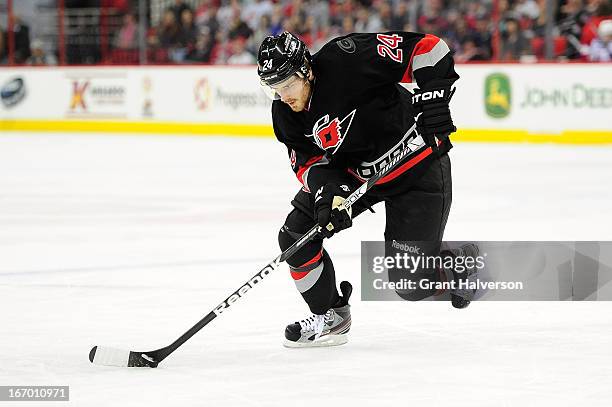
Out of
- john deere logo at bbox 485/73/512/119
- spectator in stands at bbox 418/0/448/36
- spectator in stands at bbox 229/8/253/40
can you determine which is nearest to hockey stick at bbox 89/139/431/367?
john deere logo at bbox 485/73/512/119

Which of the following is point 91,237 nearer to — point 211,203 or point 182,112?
point 211,203

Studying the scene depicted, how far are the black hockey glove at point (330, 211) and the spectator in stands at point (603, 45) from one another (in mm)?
8207

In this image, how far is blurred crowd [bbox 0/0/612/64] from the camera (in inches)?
449

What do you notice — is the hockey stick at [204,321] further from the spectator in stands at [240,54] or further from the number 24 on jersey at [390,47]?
the spectator in stands at [240,54]

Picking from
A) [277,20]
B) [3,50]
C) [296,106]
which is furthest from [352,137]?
[3,50]

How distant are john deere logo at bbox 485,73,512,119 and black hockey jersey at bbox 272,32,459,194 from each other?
26.4 feet

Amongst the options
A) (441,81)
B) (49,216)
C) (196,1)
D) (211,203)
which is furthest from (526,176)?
(196,1)

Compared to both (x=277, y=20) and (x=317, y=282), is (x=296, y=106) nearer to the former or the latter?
(x=317, y=282)

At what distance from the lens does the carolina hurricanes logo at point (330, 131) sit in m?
3.41

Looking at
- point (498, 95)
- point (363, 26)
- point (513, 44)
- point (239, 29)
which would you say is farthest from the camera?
point (239, 29)

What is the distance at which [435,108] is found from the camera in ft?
11.2

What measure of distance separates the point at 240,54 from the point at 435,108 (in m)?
10.3

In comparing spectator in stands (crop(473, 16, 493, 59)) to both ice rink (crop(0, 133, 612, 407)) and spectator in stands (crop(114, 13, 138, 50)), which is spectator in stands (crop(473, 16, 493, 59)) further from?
spectator in stands (crop(114, 13, 138, 50))

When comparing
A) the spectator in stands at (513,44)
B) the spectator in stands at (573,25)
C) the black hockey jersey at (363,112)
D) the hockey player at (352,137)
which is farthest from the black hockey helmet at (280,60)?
the spectator in stands at (513,44)
